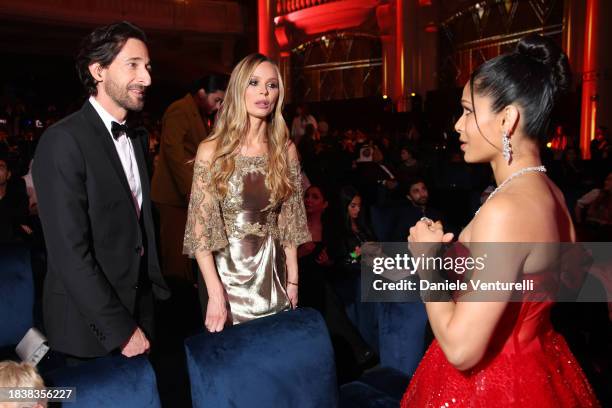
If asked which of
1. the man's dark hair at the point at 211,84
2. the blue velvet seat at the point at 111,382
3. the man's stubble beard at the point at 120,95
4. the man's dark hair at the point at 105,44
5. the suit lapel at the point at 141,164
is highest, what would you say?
the man's dark hair at the point at 211,84

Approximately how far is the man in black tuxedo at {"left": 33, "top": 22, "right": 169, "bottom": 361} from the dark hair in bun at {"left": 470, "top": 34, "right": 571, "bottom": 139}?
1012 millimetres

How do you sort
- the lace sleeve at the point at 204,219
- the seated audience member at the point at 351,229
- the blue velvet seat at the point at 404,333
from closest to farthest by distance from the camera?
the lace sleeve at the point at 204,219
the blue velvet seat at the point at 404,333
the seated audience member at the point at 351,229

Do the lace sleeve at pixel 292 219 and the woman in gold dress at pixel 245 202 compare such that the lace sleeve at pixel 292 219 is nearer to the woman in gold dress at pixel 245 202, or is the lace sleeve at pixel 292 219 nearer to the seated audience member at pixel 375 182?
the woman in gold dress at pixel 245 202

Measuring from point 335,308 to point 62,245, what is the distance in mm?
1814

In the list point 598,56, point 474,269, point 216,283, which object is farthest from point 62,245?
point 598,56

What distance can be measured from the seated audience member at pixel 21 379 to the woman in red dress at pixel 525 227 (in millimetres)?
889

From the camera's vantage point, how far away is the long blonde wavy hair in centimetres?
197

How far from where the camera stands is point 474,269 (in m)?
1.08

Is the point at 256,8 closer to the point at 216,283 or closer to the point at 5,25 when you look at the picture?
the point at 5,25

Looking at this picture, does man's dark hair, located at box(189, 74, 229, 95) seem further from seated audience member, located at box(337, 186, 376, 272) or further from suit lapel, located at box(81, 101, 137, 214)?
suit lapel, located at box(81, 101, 137, 214)

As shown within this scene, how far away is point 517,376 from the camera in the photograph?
1.18m

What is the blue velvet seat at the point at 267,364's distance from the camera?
153cm

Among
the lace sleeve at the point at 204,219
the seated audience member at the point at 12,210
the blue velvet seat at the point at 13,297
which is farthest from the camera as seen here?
the seated audience member at the point at 12,210

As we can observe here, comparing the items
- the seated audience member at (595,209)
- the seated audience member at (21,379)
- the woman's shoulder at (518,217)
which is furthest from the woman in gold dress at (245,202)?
the seated audience member at (595,209)
